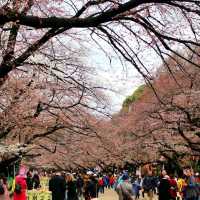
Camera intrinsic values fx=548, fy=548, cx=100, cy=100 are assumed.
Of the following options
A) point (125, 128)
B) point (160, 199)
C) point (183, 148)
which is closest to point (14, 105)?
point (160, 199)

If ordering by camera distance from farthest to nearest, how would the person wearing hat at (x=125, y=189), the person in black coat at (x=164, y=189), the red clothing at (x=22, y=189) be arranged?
the person in black coat at (x=164, y=189)
the person wearing hat at (x=125, y=189)
the red clothing at (x=22, y=189)

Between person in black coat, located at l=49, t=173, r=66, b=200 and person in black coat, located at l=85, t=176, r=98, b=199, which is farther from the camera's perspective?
person in black coat, located at l=85, t=176, r=98, b=199

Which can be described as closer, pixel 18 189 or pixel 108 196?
pixel 18 189

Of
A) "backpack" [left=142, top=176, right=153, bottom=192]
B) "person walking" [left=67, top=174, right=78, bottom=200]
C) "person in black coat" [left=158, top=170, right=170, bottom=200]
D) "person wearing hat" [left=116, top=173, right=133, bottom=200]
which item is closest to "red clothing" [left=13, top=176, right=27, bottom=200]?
"person wearing hat" [left=116, top=173, right=133, bottom=200]

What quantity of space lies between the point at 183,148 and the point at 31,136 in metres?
17.3

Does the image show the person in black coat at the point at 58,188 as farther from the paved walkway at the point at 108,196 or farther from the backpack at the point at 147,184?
the paved walkway at the point at 108,196

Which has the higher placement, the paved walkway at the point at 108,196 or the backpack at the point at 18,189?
the paved walkway at the point at 108,196

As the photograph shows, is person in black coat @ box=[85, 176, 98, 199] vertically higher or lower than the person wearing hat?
higher

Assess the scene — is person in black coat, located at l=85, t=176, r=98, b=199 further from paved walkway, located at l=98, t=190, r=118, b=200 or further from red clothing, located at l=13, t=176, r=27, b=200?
red clothing, located at l=13, t=176, r=27, b=200

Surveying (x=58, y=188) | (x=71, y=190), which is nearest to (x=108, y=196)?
(x=71, y=190)

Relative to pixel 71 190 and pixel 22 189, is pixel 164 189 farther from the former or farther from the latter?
pixel 71 190

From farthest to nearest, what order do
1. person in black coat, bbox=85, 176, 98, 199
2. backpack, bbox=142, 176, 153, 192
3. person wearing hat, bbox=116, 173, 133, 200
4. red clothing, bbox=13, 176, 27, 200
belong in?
1. backpack, bbox=142, 176, 153, 192
2. person in black coat, bbox=85, 176, 98, 199
3. person wearing hat, bbox=116, 173, 133, 200
4. red clothing, bbox=13, 176, 27, 200

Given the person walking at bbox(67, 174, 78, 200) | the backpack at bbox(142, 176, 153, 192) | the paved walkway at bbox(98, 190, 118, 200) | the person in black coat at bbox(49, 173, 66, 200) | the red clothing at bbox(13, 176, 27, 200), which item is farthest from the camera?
the paved walkway at bbox(98, 190, 118, 200)

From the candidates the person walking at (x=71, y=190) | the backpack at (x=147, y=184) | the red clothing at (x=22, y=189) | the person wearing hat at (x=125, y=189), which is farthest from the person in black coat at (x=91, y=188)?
the red clothing at (x=22, y=189)
